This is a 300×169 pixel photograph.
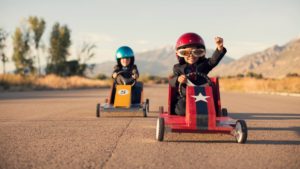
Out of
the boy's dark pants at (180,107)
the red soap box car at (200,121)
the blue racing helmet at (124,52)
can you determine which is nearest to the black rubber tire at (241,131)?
the red soap box car at (200,121)

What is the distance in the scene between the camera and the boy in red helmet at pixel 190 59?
311 inches

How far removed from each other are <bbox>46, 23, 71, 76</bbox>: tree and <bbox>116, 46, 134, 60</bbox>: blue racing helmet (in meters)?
48.7

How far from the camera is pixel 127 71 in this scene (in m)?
12.5

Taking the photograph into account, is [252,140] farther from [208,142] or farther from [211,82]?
[211,82]

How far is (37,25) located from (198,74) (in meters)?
50.6

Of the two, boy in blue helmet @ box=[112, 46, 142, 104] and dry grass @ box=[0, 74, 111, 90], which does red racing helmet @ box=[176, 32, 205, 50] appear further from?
dry grass @ box=[0, 74, 111, 90]

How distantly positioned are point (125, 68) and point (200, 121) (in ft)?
19.6

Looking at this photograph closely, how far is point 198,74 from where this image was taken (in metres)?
7.84

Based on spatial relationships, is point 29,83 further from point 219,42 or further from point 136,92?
point 219,42

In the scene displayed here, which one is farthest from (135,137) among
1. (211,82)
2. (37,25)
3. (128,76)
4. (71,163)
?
(37,25)

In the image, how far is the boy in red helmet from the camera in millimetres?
7891

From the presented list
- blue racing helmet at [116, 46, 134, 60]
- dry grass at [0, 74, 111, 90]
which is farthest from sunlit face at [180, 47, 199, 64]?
dry grass at [0, 74, 111, 90]

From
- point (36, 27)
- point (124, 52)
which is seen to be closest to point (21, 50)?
point (36, 27)

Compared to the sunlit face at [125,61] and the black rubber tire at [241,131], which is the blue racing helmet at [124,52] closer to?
the sunlit face at [125,61]
